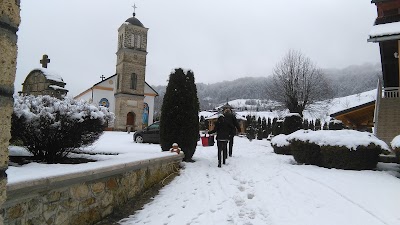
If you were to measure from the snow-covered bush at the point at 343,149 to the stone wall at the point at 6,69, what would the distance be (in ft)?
25.4

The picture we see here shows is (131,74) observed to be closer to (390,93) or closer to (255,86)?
(390,93)

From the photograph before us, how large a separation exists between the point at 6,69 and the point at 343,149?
782 cm

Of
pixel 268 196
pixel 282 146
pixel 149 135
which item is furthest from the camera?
pixel 149 135

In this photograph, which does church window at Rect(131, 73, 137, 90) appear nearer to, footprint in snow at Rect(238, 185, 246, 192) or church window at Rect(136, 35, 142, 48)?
church window at Rect(136, 35, 142, 48)

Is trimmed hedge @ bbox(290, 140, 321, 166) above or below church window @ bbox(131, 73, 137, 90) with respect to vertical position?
below

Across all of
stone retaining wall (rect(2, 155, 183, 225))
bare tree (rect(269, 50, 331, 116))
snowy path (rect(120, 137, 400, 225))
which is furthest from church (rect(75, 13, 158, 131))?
stone retaining wall (rect(2, 155, 183, 225))

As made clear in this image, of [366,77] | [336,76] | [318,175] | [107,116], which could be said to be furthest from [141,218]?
[336,76]

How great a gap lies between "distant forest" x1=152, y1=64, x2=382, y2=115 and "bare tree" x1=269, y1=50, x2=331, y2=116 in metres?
30.6

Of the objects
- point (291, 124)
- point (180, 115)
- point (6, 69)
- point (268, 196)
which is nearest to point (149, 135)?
point (291, 124)

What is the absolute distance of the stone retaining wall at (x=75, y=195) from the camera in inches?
125

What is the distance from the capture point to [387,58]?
1401 centimetres

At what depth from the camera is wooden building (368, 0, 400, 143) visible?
35.4 ft

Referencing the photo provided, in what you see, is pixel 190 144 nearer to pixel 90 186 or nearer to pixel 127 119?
pixel 90 186

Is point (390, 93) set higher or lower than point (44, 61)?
lower
